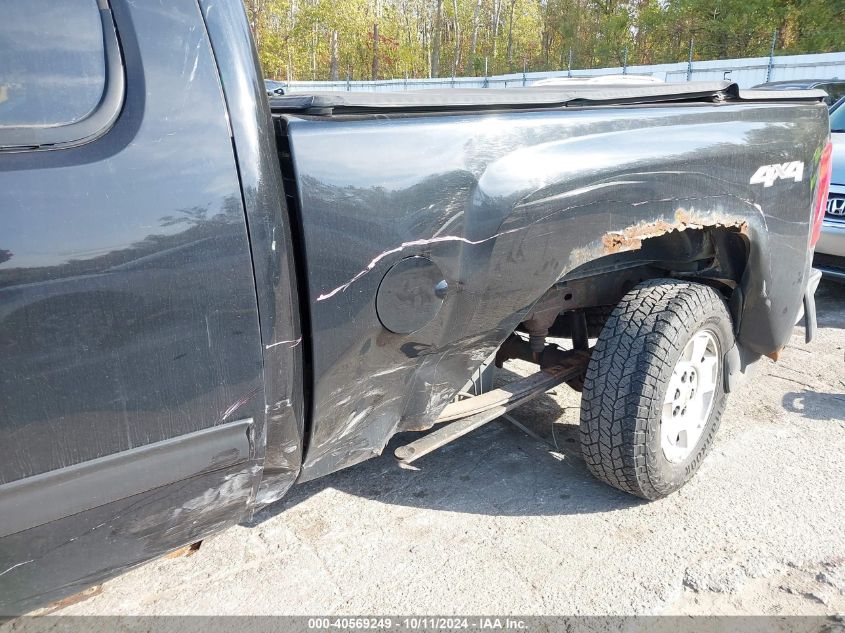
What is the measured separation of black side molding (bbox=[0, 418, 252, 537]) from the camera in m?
1.25

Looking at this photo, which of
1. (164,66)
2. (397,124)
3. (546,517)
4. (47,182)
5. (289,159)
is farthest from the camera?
(546,517)

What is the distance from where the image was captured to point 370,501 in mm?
2641

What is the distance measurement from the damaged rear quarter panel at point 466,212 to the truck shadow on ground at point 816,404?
4.63 ft

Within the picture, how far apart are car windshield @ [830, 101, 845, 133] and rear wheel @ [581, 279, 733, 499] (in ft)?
14.9

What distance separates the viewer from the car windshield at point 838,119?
6.03 meters

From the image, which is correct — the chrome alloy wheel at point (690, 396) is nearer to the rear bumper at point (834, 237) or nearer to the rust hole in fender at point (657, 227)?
the rust hole in fender at point (657, 227)

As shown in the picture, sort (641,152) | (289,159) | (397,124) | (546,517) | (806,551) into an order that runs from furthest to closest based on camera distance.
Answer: (546,517) < (806,551) < (641,152) < (397,124) < (289,159)

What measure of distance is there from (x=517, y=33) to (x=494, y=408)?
51.6 metres

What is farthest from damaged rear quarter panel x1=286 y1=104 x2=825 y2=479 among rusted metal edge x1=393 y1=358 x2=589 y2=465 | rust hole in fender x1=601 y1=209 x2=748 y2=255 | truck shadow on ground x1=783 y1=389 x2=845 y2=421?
truck shadow on ground x1=783 y1=389 x2=845 y2=421

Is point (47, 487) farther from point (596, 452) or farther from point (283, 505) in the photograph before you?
point (596, 452)

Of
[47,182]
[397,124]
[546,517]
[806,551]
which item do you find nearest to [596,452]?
[546,517]

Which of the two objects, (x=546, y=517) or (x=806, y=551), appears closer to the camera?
(x=806, y=551)

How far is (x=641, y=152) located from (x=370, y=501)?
5.39 feet

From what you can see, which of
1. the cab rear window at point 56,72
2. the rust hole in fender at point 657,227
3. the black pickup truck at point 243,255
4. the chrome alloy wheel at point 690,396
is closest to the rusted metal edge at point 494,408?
the black pickup truck at point 243,255
